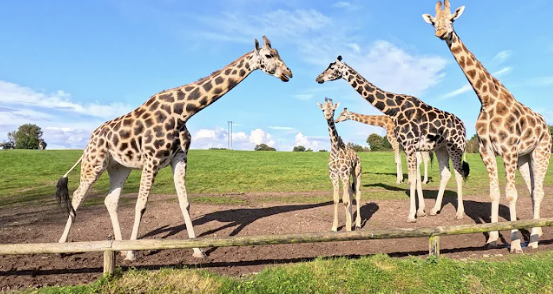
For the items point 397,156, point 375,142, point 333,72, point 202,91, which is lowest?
point 397,156

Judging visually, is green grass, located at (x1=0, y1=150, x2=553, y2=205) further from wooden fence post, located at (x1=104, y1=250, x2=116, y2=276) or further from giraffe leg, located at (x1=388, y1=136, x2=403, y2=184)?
wooden fence post, located at (x1=104, y1=250, x2=116, y2=276)

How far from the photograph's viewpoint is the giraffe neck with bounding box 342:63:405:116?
34.8ft

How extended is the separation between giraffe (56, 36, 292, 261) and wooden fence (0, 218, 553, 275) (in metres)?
1.70

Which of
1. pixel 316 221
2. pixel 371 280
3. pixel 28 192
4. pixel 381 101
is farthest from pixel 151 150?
pixel 28 192

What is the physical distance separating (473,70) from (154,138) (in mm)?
7531

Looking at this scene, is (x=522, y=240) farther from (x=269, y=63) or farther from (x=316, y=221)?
(x=269, y=63)

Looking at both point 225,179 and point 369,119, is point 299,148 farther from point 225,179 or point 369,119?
point 369,119

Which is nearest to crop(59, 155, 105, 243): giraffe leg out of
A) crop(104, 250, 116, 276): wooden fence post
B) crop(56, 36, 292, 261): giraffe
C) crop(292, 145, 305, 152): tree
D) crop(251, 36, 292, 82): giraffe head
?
crop(56, 36, 292, 261): giraffe

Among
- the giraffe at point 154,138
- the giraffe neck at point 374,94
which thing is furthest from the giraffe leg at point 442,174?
the giraffe at point 154,138

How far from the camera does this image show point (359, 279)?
5.51 m

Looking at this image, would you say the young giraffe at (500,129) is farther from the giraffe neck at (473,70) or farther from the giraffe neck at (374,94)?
the giraffe neck at (374,94)

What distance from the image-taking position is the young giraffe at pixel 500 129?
765 cm

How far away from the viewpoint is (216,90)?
7.53 meters

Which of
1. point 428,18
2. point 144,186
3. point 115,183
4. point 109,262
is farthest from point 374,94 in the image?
point 109,262
